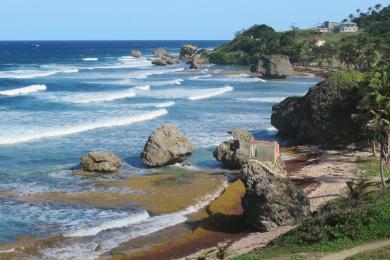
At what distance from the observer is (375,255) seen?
1546 centimetres

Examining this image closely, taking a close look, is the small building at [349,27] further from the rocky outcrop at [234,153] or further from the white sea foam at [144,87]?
the rocky outcrop at [234,153]

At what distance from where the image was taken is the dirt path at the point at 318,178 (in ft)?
67.8

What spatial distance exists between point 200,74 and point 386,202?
92465 millimetres

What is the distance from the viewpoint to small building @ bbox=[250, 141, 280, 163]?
31639mm

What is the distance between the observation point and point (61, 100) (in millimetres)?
63781

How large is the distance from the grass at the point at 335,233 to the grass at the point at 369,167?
37.0 ft

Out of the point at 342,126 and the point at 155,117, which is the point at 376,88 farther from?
the point at 155,117

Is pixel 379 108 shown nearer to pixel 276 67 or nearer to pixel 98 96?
pixel 98 96

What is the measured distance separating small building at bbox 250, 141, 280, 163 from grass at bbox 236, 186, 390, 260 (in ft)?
41.7

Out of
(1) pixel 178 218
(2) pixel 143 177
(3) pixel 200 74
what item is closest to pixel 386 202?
(1) pixel 178 218

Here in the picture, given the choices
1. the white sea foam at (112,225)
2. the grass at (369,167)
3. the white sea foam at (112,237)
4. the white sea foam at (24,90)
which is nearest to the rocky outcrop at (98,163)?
the white sea foam at (112,225)

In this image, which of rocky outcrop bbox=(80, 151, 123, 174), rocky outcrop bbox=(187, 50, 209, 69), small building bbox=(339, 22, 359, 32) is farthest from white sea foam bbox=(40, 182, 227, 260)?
small building bbox=(339, 22, 359, 32)

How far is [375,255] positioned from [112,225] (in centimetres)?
1162

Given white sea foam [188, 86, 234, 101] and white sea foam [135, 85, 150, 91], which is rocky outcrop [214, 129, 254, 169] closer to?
white sea foam [188, 86, 234, 101]
